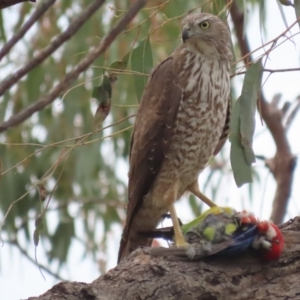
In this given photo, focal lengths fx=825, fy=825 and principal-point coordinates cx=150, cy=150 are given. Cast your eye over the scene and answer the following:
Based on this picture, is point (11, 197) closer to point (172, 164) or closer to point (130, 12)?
point (172, 164)

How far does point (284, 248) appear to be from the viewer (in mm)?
3283

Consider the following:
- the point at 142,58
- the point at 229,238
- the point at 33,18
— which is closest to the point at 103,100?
the point at 142,58

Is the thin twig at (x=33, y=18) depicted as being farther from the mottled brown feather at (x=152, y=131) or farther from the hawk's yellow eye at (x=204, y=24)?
the hawk's yellow eye at (x=204, y=24)

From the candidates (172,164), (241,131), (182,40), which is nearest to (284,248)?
(241,131)

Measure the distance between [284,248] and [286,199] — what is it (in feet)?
6.74

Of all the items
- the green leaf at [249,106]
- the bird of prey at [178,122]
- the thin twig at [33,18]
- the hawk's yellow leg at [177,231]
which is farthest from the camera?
the bird of prey at [178,122]

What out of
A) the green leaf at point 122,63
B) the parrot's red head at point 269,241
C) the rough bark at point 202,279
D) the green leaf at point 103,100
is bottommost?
the rough bark at point 202,279

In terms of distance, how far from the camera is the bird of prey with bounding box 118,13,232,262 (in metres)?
4.06

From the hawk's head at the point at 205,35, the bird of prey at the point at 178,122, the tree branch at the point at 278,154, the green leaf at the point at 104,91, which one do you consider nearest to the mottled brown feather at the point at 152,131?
the bird of prey at the point at 178,122

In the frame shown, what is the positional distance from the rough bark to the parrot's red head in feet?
0.11

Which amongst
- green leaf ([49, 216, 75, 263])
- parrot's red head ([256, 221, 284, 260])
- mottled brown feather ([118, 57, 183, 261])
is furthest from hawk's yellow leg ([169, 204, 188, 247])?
green leaf ([49, 216, 75, 263])

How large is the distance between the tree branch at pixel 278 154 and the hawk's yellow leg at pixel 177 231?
1.34 m

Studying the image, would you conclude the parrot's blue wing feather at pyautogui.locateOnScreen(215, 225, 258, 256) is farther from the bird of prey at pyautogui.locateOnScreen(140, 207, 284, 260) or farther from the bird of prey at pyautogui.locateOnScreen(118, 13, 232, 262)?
the bird of prey at pyautogui.locateOnScreen(118, 13, 232, 262)

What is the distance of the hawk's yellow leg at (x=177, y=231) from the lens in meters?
3.40
